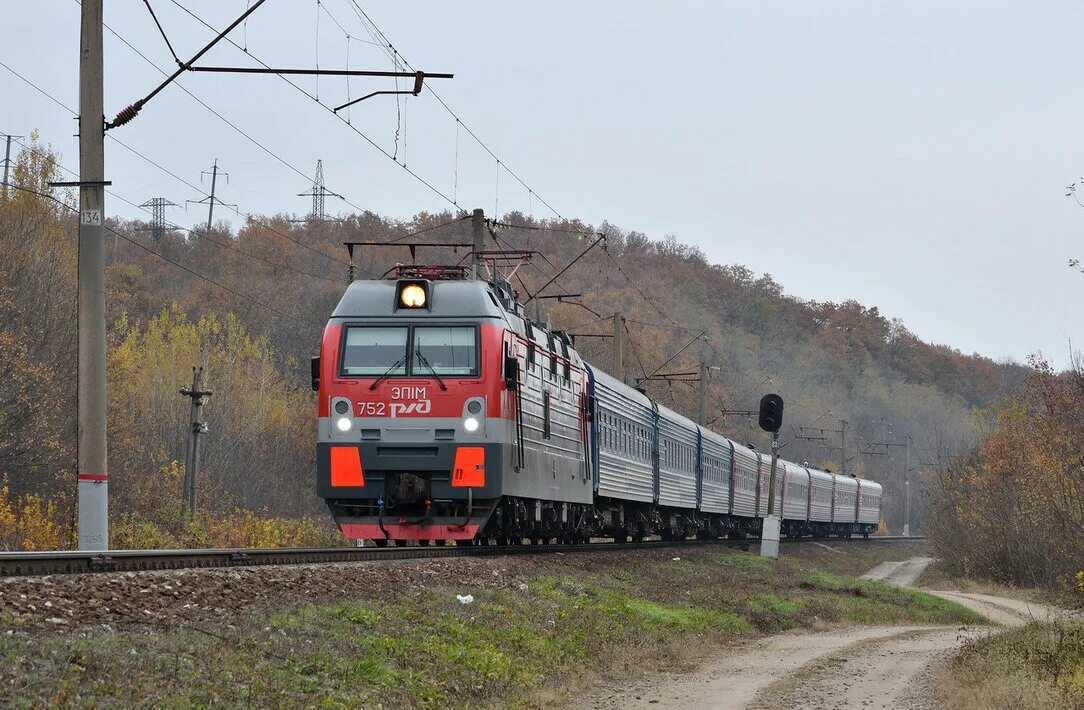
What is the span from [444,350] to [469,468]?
1688 mm

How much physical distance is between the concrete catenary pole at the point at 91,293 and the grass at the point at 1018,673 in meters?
8.98

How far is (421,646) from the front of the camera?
1133 centimetres

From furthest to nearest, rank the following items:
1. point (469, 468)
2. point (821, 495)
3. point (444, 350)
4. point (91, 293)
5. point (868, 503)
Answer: point (868, 503) → point (821, 495) → point (444, 350) → point (469, 468) → point (91, 293)

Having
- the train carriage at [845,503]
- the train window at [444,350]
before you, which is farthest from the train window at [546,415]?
the train carriage at [845,503]

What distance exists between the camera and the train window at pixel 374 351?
1989cm

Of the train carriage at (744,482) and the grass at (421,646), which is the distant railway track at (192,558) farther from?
the train carriage at (744,482)

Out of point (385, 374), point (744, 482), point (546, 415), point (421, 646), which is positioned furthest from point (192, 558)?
point (744, 482)

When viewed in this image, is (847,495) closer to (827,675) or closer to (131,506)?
(131,506)

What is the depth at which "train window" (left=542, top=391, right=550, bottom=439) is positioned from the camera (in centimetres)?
2284

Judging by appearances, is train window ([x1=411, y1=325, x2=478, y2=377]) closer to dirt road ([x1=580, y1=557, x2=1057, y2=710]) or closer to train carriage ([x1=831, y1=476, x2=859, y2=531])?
dirt road ([x1=580, y1=557, x2=1057, y2=710])

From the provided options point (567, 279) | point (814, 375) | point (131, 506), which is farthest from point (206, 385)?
point (814, 375)

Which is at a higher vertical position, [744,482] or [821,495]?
[744,482]

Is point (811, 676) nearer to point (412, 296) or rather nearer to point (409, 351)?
point (409, 351)

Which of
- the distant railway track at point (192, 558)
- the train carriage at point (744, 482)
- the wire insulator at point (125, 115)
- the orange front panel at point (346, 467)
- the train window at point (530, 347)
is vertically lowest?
the train carriage at point (744, 482)
